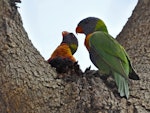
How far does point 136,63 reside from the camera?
285cm

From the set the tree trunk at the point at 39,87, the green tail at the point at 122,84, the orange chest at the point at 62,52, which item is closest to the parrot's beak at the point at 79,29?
the orange chest at the point at 62,52

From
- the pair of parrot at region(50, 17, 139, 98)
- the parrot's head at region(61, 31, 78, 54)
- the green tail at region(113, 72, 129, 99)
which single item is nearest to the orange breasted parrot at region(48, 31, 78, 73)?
the parrot's head at region(61, 31, 78, 54)

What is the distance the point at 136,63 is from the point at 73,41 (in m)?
0.89

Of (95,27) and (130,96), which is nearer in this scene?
(130,96)

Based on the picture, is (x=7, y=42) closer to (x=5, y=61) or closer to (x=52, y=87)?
(x=5, y=61)

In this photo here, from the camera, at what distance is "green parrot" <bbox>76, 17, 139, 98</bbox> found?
258 centimetres

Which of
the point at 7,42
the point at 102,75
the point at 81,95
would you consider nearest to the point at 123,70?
the point at 102,75

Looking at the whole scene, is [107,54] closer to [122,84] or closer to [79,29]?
[122,84]

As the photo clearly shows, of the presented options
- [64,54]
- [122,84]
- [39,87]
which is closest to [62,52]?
[64,54]

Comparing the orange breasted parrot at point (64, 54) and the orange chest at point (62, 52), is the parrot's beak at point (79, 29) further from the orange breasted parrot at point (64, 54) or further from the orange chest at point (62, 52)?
the orange chest at point (62, 52)

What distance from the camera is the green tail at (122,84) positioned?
2.37m

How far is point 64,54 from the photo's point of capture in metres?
3.14

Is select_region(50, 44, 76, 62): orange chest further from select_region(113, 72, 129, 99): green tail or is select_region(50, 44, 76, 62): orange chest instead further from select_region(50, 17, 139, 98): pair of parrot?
select_region(113, 72, 129, 99): green tail

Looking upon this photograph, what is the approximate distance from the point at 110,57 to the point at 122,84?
478 mm
